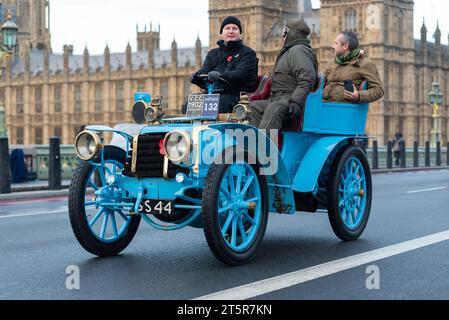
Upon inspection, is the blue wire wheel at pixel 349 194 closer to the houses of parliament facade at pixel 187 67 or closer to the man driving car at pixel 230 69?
the man driving car at pixel 230 69

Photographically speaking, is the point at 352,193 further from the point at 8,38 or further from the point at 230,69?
the point at 8,38

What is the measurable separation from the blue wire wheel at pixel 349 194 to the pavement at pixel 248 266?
13 cm

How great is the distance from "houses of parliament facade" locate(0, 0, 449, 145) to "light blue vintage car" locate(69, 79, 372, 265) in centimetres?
6254

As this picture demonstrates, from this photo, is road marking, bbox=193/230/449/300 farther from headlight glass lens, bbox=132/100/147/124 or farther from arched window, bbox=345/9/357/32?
arched window, bbox=345/9/357/32

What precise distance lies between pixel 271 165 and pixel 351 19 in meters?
66.1

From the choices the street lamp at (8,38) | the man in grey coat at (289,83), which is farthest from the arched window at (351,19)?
the man in grey coat at (289,83)

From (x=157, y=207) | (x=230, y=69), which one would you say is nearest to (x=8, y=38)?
(x=230, y=69)

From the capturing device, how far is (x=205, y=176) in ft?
18.9

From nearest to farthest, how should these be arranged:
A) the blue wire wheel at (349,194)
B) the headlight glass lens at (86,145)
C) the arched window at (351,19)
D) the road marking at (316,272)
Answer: the road marking at (316,272), the headlight glass lens at (86,145), the blue wire wheel at (349,194), the arched window at (351,19)

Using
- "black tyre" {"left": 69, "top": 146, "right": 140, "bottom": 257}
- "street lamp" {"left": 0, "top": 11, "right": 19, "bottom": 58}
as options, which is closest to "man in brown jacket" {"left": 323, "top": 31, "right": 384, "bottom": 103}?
"black tyre" {"left": 69, "top": 146, "right": 140, "bottom": 257}

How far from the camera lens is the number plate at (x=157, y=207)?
18.9 feet
